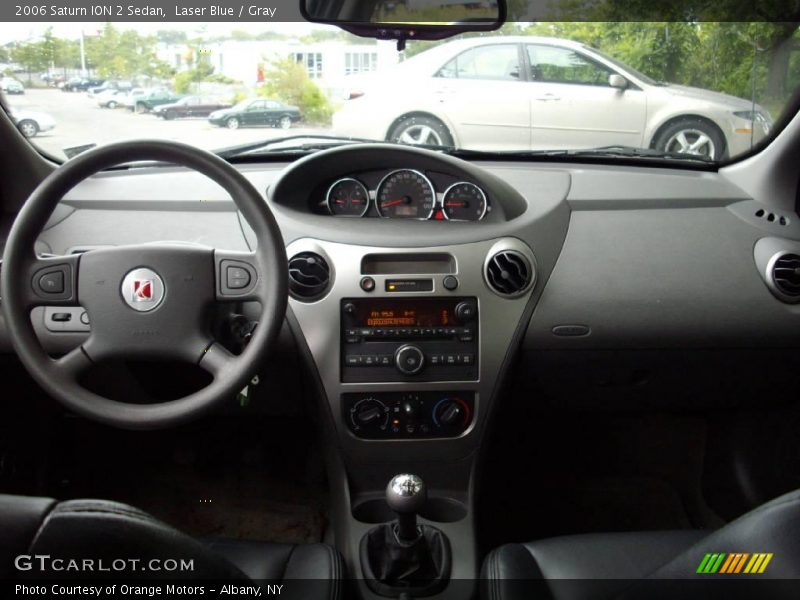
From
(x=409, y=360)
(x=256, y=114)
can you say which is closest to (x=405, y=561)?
(x=409, y=360)

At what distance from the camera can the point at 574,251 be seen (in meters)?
2.41

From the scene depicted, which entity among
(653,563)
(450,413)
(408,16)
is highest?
(408,16)

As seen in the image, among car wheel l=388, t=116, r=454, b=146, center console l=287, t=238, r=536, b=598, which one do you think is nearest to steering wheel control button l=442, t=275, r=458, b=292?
center console l=287, t=238, r=536, b=598

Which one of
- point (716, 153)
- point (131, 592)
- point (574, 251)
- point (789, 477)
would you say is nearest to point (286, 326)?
point (574, 251)

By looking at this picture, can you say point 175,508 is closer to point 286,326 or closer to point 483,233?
point 286,326

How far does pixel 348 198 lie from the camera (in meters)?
2.43

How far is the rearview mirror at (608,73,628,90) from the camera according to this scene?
105 inches

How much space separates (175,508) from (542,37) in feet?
7.78

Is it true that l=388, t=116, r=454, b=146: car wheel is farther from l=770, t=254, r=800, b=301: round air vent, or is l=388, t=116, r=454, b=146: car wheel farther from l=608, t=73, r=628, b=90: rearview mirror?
l=770, t=254, r=800, b=301: round air vent

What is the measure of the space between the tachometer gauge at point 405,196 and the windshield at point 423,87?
1.12 feet

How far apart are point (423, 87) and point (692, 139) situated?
1.05 meters

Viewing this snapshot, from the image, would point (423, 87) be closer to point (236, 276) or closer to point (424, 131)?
point (424, 131)

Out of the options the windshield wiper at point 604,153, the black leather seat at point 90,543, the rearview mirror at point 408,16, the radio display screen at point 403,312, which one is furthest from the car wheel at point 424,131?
the black leather seat at point 90,543

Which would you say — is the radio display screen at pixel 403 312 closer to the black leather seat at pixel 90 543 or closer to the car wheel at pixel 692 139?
the black leather seat at pixel 90 543
